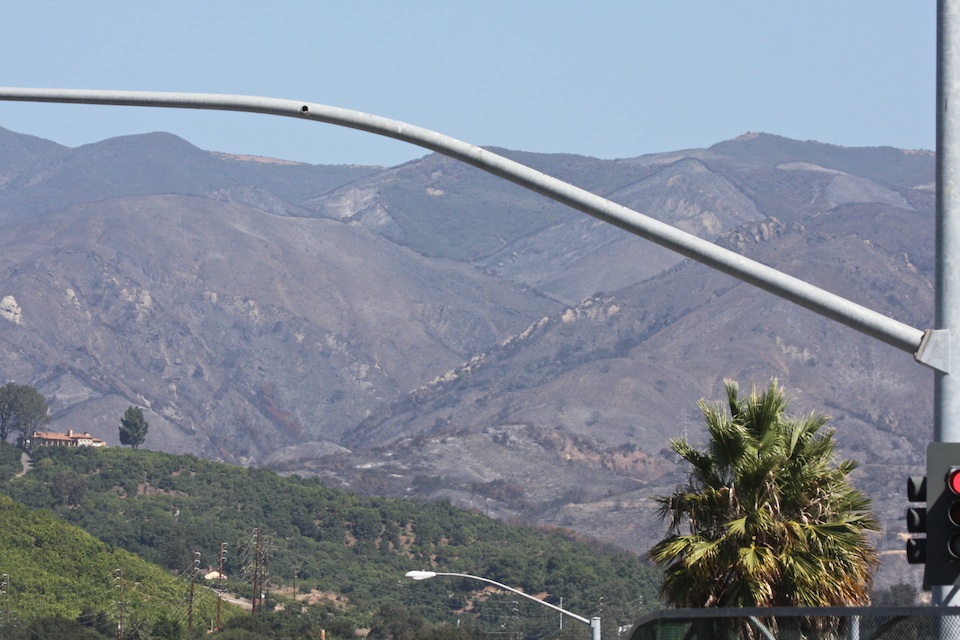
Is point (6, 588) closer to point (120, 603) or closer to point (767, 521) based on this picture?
point (120, 603)

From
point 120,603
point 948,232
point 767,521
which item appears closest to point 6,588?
point 120,603

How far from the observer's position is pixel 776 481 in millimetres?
23047

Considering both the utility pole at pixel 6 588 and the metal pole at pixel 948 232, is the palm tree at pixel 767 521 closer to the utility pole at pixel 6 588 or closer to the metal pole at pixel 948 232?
the metal pole at pixel 948 232

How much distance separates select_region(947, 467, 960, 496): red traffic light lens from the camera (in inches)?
462

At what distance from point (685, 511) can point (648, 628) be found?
11.5m

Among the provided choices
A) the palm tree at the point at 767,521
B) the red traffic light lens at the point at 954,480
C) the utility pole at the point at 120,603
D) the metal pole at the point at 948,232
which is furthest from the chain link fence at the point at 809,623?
the utility pole at the point at 120,603

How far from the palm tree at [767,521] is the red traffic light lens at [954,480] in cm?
996

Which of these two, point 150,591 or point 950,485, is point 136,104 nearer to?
point 950,485

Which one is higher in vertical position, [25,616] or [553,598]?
[553,598]

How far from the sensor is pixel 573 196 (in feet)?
40.9

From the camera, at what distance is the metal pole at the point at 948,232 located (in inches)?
464

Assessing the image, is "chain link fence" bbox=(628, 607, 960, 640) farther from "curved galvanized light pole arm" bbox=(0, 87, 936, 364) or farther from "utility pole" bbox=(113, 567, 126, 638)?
"utility pole" bbox=(113, 567, 126, 638)

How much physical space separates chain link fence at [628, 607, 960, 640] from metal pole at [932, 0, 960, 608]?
153 cm

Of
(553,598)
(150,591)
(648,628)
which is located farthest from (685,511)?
(553,598)
